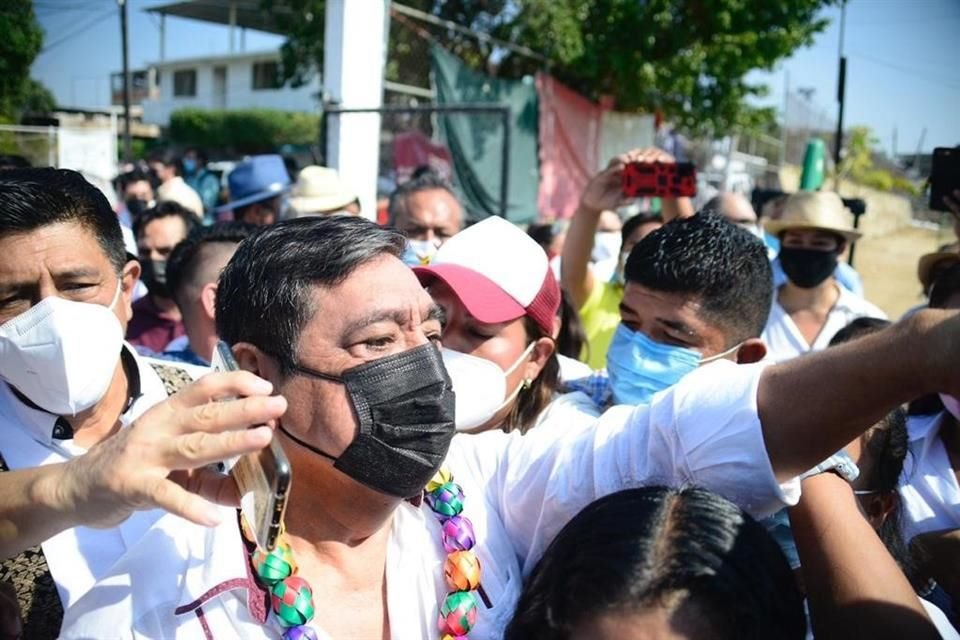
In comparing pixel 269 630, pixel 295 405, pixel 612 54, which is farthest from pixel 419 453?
pixel 612 54

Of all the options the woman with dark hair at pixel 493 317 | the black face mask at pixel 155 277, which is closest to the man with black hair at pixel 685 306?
the woman with dark hair at pixel 493 317

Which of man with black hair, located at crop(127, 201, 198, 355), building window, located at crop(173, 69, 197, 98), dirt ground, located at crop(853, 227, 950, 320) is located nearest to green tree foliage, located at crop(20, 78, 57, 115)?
man with black hair, located at crop(127, 201, 198, 355)

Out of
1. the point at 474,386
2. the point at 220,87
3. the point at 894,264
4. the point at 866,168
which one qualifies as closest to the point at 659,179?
the point at 474,386

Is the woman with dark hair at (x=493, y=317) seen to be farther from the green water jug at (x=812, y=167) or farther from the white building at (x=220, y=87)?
the white building at (x=220, y=87)

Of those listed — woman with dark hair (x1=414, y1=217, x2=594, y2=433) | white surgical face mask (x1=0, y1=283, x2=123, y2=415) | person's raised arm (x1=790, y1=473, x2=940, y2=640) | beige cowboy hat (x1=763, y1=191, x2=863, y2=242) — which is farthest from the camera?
beige cowboy hat (x1=763, y1=191, x2=863, y2=242)

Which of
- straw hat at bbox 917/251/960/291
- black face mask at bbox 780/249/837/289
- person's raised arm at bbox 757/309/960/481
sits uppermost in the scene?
person's raised arm at bbox 757/309/960/481

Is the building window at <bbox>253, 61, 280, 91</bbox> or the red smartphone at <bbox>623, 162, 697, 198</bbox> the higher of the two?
the building window at <bbox>253, 61, 280, 91</bbox>

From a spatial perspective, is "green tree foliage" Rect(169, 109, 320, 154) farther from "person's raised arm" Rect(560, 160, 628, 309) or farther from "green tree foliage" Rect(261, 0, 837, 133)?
"person's raised arm" Rect(560, 160, 628, 309)

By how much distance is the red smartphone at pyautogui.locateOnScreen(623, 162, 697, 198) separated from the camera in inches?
132

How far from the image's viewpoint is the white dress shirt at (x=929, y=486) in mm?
2178

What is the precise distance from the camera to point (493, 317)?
2.29m

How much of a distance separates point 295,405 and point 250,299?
9.0 inches

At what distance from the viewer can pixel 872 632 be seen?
4.27 feet

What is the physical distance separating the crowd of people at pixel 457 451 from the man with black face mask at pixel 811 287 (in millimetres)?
1609
